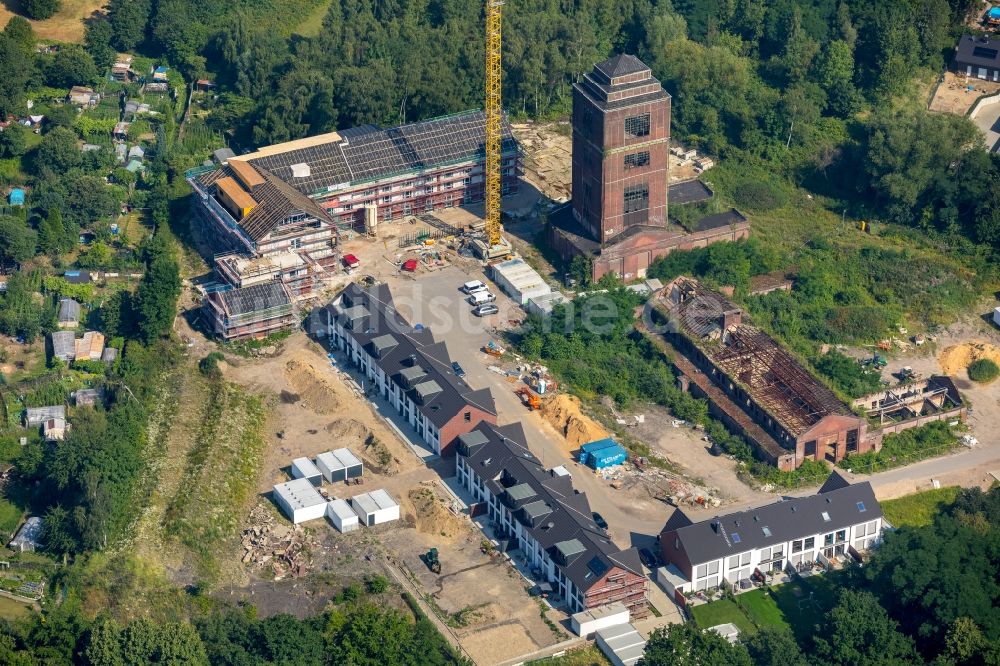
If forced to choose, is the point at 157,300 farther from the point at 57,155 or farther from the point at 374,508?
the point at 374,508

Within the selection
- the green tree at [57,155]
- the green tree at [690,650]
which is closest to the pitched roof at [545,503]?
the green tree at [690,650]

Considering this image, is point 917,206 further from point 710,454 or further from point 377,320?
point 377,320

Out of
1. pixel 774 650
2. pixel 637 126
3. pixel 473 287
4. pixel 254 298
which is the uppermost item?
pixel 637 126

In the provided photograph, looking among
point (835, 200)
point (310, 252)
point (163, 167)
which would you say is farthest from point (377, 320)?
point (835, 200)

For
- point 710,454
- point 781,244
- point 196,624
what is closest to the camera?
point 196,624

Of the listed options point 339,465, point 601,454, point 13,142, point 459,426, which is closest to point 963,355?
point 601,454
